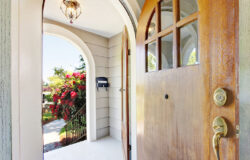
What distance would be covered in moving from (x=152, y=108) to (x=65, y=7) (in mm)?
1909

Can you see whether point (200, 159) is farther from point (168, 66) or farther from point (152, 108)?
point (168, 66)

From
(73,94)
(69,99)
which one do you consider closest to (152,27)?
(73,94)

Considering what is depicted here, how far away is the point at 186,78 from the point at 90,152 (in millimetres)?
2218

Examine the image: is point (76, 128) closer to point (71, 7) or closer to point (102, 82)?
point (102, 82)

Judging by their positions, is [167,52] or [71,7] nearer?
[167,52]

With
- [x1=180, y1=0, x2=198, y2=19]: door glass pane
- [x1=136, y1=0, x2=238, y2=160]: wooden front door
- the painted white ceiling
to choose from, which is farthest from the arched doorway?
[x1=180, y1=0, x2=198, y2=19]: door glass pane

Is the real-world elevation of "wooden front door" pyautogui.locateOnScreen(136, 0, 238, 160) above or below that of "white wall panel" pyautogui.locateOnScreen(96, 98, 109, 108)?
above

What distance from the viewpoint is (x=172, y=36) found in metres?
0.74

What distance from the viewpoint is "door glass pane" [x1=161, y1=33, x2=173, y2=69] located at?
759mm

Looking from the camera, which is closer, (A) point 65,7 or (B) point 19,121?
(B) point 19,121

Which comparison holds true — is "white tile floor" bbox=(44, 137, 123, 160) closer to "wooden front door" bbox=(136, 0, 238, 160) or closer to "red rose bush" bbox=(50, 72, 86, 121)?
"red rose bush" bbox=(50, 72, 86, 121)

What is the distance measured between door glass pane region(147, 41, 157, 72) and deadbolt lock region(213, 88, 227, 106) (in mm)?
488

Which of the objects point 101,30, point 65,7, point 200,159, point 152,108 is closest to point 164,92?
point 152,108

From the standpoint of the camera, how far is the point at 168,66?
2.57ft
